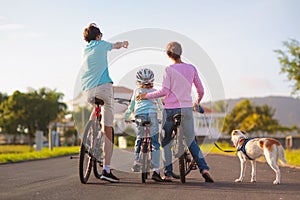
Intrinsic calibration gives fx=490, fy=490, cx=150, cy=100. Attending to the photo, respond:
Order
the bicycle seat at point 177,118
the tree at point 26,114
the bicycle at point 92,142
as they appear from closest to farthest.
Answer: the bicycle at point 92,142 < the bicycle seat at point 177,118 < the tree at point 26,114

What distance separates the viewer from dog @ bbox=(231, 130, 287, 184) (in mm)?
7250

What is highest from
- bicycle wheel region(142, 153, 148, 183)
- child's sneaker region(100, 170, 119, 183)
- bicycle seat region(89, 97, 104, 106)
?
bicycle seat region(89, 97, 104, 106)

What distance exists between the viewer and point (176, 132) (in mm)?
7223

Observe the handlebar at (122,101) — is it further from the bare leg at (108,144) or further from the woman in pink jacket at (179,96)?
the bare leg at (108,144)

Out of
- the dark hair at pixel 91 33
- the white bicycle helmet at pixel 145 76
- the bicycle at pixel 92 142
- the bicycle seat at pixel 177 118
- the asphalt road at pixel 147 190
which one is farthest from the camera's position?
the white bicycle helmet at pixel 145 76

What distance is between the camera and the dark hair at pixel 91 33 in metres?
7.16

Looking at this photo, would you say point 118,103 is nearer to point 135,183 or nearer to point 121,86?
point 121,86

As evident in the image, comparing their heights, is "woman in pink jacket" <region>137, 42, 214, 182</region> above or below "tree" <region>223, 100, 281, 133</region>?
below

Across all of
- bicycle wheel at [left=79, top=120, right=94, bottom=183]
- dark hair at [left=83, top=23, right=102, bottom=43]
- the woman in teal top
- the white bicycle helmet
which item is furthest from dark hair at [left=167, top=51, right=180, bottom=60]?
bicycle wheel at [left=79, top=120, right=94, bottom=183]

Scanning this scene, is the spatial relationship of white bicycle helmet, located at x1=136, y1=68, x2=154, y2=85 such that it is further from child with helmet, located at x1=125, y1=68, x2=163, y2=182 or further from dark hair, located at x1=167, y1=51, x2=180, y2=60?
dark hair, located at x1=167, y1=51, x2=180, y2=60

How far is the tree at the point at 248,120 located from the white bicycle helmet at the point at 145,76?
60.5m

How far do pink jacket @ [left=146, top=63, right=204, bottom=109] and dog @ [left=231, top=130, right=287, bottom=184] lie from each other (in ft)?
4.20

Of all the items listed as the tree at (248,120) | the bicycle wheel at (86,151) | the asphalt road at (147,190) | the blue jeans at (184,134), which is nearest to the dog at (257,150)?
the asphalt road at (147,190)

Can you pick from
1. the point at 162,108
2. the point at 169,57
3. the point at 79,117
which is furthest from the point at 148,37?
the point at 79,117
